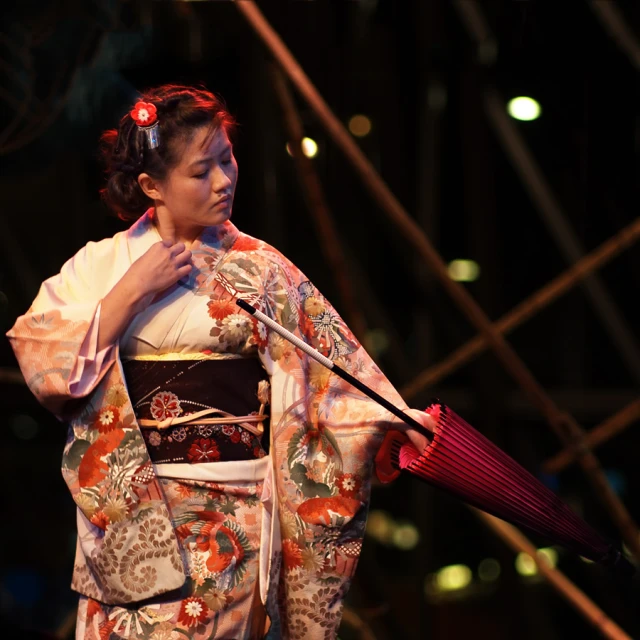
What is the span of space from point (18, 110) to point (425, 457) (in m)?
1.58

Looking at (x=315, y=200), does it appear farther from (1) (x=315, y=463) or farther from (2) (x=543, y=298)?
(1) (x=315, y=463)

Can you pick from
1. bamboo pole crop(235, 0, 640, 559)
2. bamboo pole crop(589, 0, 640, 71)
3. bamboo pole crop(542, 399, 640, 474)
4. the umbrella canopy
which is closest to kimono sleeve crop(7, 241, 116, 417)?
the umbrella canopy

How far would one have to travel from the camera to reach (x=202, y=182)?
6.86 feet

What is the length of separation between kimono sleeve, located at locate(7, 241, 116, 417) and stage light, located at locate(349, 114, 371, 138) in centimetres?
214

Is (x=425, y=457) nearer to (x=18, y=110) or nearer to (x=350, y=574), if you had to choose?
(x=350, y=574)

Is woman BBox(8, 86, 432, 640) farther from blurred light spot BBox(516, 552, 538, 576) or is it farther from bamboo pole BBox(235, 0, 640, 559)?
blurred light spot BBox(516, 552, 538, 576)

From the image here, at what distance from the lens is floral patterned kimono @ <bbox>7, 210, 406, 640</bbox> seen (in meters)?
2.06

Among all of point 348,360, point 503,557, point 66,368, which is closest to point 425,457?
point 348,360

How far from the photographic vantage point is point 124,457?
2.07m

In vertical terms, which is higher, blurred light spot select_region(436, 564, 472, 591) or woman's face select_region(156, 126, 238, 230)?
woman's face select_region(156, 126, 238, 230)

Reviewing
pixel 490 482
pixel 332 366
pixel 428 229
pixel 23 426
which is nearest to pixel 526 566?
pixel 428 229

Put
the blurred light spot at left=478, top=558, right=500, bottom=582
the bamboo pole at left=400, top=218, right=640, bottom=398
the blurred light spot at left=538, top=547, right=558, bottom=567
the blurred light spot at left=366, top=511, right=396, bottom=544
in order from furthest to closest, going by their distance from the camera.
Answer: the blurred light spot at left=366, top=511, right=396, bottom=544 → the blurred light spot at left=478, top=558, right=500, bottom=582 → the blurred light spot at left=538, top=547, right=558, bottom=567 → the bamboo pole at left=400, top=218, right=640, bottom=398

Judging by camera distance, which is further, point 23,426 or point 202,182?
point 23,426

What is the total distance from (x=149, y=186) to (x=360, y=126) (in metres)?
2.11
